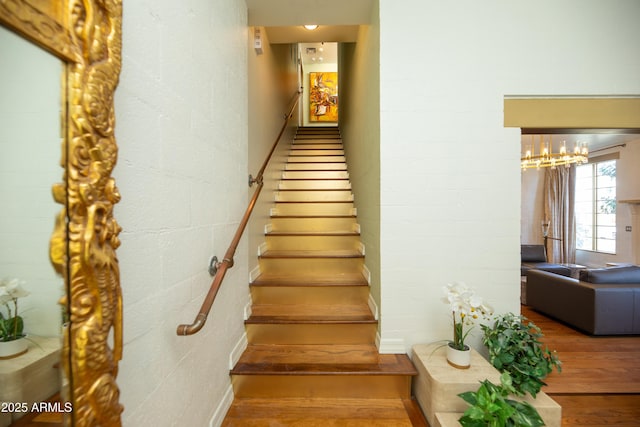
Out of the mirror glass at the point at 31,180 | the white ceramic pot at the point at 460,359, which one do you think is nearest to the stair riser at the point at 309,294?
the white ceramic pot at the point at 460,359

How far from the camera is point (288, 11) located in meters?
2.09

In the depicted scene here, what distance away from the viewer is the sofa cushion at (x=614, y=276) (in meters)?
2.79

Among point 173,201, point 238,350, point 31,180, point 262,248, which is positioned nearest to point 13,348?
point 31,180

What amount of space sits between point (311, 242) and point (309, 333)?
996 millimetres

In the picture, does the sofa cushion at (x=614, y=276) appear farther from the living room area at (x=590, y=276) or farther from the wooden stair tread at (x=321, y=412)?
the wooden stair tread at (x=321, y=412)

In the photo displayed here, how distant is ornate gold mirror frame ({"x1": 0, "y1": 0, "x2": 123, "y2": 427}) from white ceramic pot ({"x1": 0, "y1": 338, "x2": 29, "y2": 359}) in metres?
0.10

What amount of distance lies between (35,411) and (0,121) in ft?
1.74

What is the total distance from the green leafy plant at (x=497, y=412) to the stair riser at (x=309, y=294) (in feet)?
3.39

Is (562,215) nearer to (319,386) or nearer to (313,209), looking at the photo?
(313,209)

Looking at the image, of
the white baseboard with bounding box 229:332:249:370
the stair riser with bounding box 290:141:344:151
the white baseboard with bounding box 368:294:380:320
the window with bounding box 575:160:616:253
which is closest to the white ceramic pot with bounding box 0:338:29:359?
the white baseboard with bounding box 229:332:249:370

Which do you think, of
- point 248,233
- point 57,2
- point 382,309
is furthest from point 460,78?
point 57,2

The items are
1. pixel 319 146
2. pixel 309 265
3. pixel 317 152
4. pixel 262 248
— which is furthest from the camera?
pixel 319 146

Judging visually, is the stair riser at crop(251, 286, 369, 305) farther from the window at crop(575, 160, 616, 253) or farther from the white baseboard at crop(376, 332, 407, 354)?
the window at crop(575, 160, 616, 253)

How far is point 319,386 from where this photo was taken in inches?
65.0
